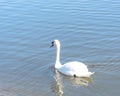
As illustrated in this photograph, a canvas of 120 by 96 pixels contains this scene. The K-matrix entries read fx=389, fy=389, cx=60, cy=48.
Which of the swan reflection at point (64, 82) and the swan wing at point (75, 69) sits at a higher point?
the swan wing at point (75, 69)

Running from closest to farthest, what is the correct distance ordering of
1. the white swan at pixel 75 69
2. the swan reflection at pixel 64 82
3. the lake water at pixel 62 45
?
the swan reflection at pixel 64 82, the lake water at pixel 62 45, the white swan at pixel 75 69

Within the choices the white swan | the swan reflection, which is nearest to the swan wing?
the white swan

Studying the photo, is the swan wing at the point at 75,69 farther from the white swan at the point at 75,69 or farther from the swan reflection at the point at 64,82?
the swan reflection at the point at 64,82

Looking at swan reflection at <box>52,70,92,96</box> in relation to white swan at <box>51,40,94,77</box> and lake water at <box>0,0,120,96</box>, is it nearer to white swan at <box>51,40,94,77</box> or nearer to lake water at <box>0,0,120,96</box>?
lake water at <box>0,0,120,96</box>

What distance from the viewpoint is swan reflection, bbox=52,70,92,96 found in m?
13.0

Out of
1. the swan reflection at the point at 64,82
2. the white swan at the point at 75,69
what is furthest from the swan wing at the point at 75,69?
the swan reflection at the point at 64,82

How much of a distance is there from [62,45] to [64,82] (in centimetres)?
330

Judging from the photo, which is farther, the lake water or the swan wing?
the swan wing

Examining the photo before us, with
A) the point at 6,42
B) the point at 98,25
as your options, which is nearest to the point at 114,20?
→ the point at 98,25

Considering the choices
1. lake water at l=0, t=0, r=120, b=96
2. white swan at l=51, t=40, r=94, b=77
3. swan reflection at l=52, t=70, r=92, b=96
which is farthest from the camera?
white swan at l=51, t=40, r=94, b=77

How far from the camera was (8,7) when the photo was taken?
75.6ft

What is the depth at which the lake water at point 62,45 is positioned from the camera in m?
13.2

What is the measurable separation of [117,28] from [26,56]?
480cm

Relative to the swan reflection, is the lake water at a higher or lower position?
higher
